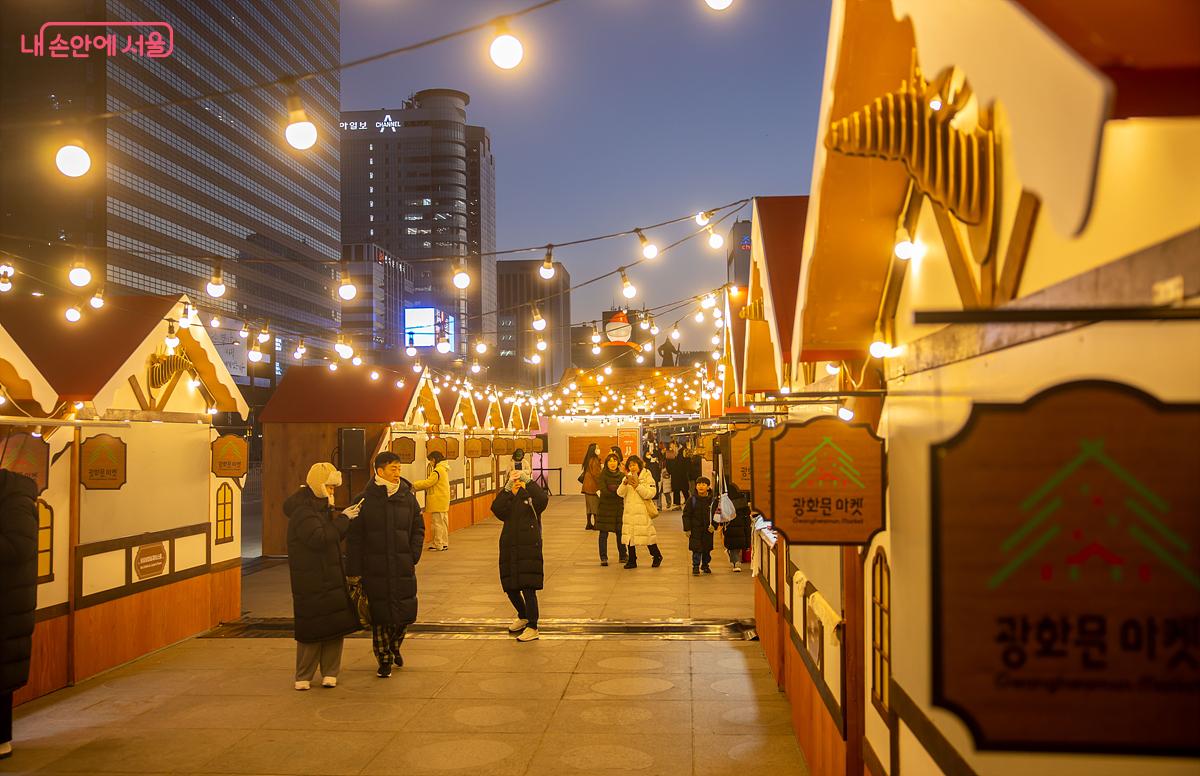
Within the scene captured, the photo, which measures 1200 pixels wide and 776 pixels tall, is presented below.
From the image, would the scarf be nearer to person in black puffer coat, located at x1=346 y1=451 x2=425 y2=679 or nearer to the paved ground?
person in black puffer coat, located at x1=346 y1=451 x2=425 y2=679

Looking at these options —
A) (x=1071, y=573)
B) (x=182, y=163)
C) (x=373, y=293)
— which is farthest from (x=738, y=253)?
(x=1071, y=573)

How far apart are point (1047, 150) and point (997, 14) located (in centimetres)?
35

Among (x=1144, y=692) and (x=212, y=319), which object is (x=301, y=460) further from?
(x=1144, y=692)

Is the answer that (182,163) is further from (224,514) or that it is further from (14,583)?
(14,583)

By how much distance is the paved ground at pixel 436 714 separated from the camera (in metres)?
6.67

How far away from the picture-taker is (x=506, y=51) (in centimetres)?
629

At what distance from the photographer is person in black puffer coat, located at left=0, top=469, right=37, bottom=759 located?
6.53 m

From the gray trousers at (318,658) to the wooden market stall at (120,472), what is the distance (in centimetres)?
223

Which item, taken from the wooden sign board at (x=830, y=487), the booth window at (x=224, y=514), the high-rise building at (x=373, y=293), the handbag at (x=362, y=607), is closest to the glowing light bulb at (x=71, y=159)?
the handbag at (x=362, y=607)

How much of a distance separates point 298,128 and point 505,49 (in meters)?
1.60

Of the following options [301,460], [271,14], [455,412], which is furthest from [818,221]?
[271,14]

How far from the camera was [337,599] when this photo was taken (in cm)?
841

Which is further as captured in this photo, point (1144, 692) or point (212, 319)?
point (212, 319)

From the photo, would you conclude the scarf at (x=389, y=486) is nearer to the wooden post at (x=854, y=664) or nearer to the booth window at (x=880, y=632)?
the wooden post at (x=854, y=664)
